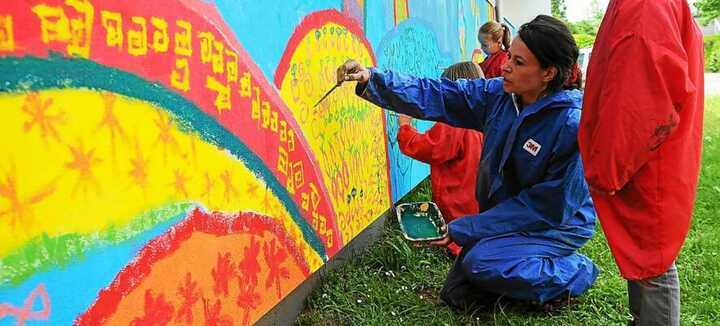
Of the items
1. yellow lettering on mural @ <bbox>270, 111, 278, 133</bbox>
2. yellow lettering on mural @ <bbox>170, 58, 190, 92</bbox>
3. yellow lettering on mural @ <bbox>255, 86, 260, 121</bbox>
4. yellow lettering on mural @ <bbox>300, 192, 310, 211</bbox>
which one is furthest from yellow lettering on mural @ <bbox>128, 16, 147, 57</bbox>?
yellow lettering on mural @ <bbox>300, 192, 310, 211</bbox>

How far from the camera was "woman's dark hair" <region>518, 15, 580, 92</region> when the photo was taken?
2.72 m

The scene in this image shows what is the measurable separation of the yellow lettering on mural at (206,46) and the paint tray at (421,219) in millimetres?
1454

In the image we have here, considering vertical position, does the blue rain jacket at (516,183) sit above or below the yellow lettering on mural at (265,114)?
below

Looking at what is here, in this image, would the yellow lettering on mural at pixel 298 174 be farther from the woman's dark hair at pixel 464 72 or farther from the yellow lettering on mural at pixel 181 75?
the woman's dark hair at pixel 464 72

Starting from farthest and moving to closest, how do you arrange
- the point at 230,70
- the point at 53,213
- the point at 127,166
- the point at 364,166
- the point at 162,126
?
the point at 364,166 → the point at 230,70 → the point at 162,126 → the point at 127,166 → the point at 53,213

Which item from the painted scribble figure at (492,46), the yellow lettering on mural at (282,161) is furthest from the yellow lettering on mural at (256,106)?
the painted scribble figure at (492,46)

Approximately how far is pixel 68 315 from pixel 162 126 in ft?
1.85

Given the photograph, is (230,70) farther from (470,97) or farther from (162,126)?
(470,97)

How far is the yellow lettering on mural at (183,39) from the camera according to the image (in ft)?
6.21

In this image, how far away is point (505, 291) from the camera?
3.03m

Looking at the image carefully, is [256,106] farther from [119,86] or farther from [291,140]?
[119,86]

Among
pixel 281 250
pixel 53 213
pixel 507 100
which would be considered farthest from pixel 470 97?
pixel 53 213

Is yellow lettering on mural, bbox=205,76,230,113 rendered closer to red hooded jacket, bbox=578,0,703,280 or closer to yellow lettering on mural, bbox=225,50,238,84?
yellow lettering on mural, bbox=225,50,238,84

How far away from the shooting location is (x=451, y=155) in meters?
3.88
